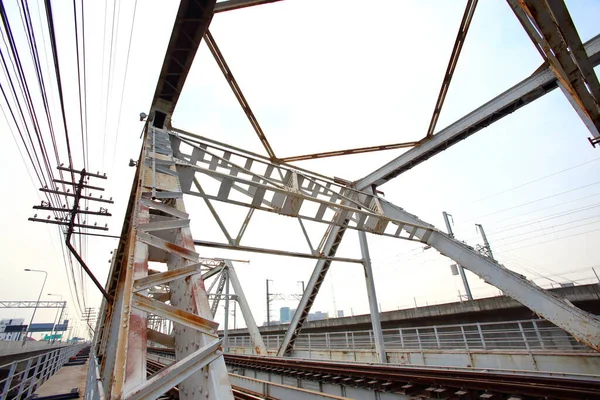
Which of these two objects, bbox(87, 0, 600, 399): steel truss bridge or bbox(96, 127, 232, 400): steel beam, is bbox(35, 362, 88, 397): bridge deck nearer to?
bbox(87, 0, 600, 399): steel truss bridge

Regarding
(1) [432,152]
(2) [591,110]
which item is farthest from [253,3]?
(1) [432,152]

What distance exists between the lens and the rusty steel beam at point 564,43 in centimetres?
322

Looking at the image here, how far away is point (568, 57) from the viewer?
12.7ft

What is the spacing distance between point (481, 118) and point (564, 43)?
5.17m

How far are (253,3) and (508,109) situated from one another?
7.91 metres

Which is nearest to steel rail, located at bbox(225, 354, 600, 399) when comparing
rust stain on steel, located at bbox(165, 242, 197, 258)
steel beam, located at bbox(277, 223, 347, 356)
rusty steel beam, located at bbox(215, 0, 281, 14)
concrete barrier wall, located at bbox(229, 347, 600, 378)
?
concrete barrier wall, located at bbox(229, 347, 600, 378)

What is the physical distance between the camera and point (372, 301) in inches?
407

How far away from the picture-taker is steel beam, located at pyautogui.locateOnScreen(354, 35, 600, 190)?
721 centimetres

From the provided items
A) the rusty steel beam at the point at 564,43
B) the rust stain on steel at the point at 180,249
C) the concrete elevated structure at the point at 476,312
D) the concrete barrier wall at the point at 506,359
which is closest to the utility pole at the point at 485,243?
the concrete elevated structure at the point at 476,312

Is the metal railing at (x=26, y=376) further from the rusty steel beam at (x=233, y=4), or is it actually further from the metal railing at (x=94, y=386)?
the rusty steel beam at (x=233, y=4)

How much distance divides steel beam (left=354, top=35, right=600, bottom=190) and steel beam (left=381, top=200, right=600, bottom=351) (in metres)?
2.26

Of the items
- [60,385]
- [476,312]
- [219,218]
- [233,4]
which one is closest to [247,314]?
[60,385]

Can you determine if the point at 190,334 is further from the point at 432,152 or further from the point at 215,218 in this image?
the point at 432,152

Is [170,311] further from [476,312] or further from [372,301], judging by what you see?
[476,312]
